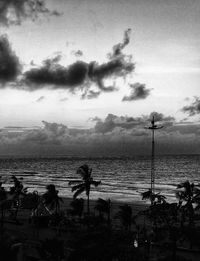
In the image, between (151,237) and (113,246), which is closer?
(113,246)

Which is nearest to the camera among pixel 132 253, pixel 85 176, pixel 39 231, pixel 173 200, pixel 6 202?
pixel 132 253

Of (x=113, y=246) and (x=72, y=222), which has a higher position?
(x=113, y=246)

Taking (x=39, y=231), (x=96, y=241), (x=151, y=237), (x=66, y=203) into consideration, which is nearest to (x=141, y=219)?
→ (x=39, y=231)

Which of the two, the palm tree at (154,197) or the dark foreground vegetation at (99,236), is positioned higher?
the palm tree at (154,197)

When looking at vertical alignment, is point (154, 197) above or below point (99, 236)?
above

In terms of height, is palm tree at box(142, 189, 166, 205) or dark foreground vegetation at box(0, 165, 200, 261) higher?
palm tree at box(142, 189, 166, 205)

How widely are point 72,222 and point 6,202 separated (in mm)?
12661

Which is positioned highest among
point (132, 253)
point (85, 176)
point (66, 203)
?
point (85, 176)

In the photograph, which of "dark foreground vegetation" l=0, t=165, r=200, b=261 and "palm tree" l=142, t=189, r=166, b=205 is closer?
"dark foreground vegetation" l=0, t=165, r=200, b=261

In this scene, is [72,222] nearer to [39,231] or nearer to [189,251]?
[39,231]

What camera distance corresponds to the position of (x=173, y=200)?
89125mm

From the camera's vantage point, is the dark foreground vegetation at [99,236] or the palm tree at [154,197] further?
the palm tree at [154,197]

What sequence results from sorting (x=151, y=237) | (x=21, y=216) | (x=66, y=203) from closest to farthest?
(x=151, y=237) → (x=21, y=216) → (x=66, y=203)

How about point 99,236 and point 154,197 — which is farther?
point 154,197
